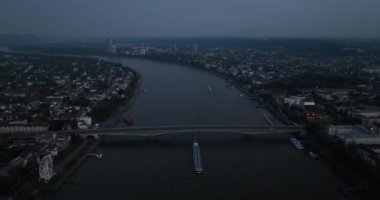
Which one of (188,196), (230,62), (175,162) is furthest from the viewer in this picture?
(230,62)

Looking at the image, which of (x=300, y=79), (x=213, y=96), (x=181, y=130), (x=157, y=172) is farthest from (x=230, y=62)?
(x=157, y=172)

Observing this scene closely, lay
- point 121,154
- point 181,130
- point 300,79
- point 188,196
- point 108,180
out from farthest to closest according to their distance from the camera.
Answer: point 300,79, point 181,130, point 121,154, point 108,180, point 188,196

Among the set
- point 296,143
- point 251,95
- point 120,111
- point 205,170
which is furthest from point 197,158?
point 251,95

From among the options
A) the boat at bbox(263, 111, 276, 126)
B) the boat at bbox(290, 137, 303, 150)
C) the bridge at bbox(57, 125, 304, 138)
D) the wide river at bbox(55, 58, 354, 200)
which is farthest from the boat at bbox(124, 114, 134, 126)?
the boat at bbox(290, 137, 303, 150)

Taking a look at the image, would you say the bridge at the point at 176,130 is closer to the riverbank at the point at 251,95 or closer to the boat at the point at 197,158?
the boat at the point at 197,158

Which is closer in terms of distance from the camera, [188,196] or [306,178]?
[188,196]

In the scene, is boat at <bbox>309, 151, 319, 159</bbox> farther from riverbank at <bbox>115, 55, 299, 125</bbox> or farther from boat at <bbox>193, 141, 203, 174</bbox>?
riverbank at <bbox>115, 55, 299, 125</bbox>

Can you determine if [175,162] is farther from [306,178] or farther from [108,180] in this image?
[306,178]

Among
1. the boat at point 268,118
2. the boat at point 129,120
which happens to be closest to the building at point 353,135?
the boat at point 268,118
